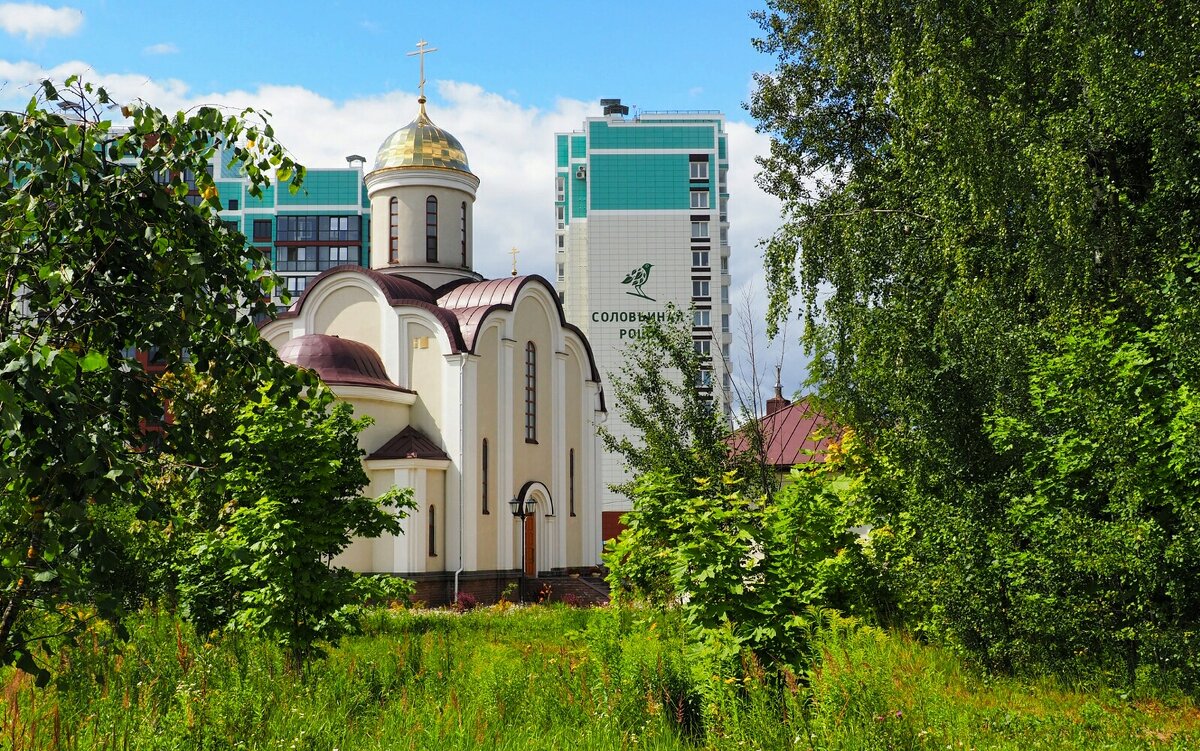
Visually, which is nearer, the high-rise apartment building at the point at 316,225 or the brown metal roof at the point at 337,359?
the brown metal roof at the point at 337,359

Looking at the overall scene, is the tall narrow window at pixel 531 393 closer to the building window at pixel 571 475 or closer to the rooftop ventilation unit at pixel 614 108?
the building window at pixel 571 475

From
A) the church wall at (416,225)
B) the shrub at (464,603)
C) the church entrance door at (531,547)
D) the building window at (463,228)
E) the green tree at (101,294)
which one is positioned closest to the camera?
the green tree at (101,294)

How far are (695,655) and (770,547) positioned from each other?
1.49m

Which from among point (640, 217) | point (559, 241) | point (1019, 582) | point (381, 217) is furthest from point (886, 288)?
point (559, 241)

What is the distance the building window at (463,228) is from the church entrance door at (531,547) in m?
7.74

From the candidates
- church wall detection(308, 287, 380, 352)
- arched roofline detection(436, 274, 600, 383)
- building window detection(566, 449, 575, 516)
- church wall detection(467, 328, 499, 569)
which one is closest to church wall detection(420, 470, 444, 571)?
church wall detection(467, 328, 499, 569)

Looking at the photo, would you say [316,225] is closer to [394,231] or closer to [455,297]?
[394,231]

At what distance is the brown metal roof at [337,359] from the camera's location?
2417 centimetres

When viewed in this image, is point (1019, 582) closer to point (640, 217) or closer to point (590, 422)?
point (590, 422)

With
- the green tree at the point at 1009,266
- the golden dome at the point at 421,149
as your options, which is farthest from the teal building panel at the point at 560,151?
the green tree at the point at 1009,266

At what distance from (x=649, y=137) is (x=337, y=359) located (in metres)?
40.0

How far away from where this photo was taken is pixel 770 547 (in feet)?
29.0

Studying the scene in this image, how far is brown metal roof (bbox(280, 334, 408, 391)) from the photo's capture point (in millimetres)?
24172

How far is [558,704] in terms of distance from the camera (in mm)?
7492
